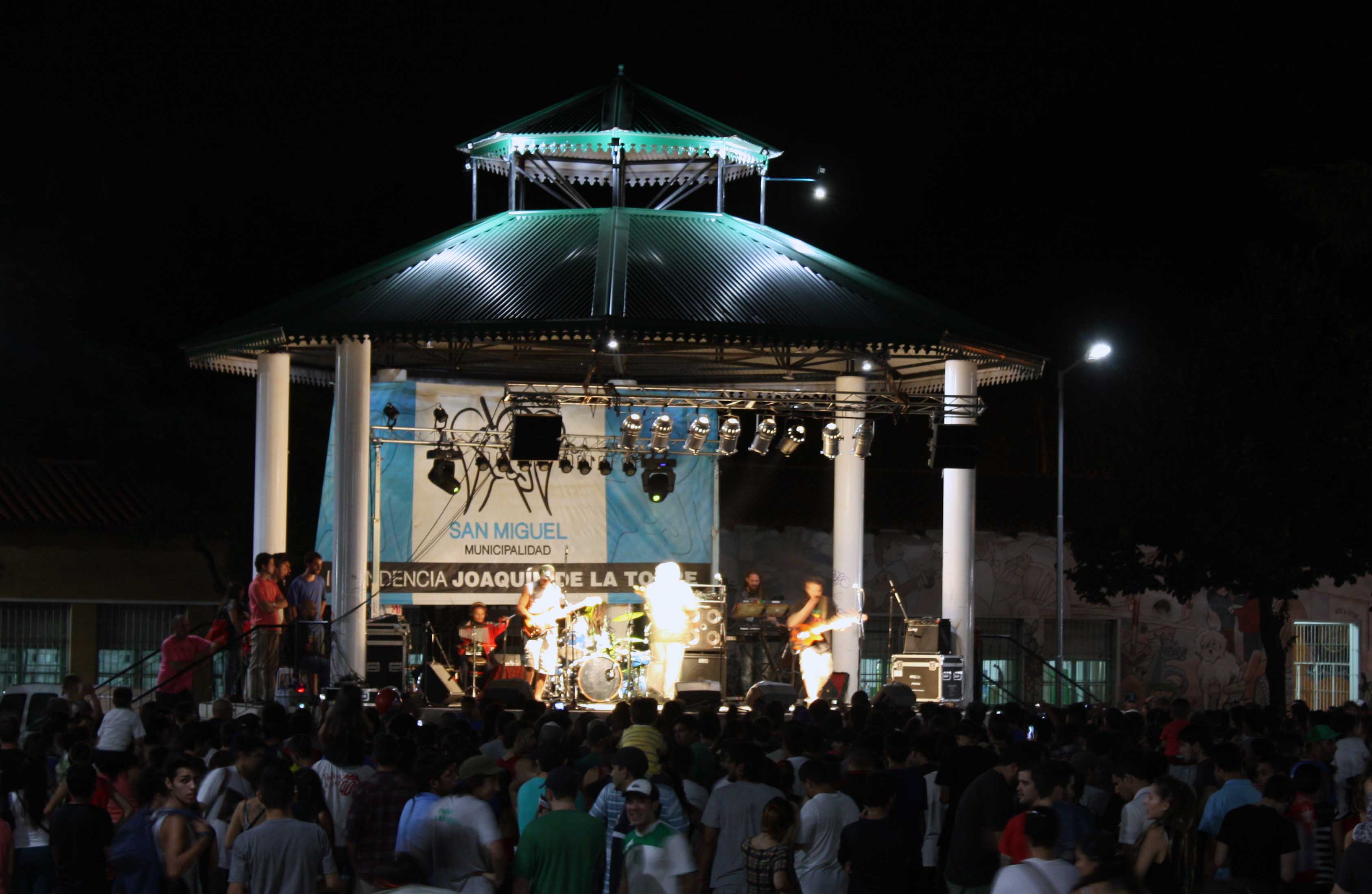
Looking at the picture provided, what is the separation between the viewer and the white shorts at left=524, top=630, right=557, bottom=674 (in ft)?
76.4

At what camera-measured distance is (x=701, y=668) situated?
23141mm

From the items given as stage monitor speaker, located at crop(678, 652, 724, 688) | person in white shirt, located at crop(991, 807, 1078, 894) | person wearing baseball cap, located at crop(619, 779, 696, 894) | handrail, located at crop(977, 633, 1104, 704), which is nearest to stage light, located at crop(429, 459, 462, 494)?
stage monitor speaker, located at crop(678, 652, 724, 688)

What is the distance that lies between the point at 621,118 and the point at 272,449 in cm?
611

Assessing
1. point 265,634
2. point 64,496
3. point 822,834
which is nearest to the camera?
point 822,834

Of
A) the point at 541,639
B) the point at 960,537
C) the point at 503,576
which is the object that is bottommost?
the point at 541,639

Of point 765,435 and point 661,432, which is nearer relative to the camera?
point 661,432

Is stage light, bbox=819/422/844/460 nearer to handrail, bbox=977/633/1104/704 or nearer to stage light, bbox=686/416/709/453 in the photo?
stage light, bbox=686/416/709/453

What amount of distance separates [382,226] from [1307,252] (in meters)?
21.1

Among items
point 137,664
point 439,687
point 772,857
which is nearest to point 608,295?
point 439,687

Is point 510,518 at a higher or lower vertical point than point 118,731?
higher

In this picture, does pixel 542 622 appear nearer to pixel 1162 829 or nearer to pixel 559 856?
pixel 1162 829

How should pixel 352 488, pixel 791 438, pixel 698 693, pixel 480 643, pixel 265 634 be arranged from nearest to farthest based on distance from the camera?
pixel 265 634 → pixel 352 488 → pixel 698 693 → pixel 791 438 → pixel 480 643

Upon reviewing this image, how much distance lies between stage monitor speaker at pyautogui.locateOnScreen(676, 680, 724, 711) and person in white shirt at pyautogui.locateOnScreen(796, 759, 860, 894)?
11.0 metres

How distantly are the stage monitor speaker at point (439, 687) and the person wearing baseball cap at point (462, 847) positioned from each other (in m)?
14.2
